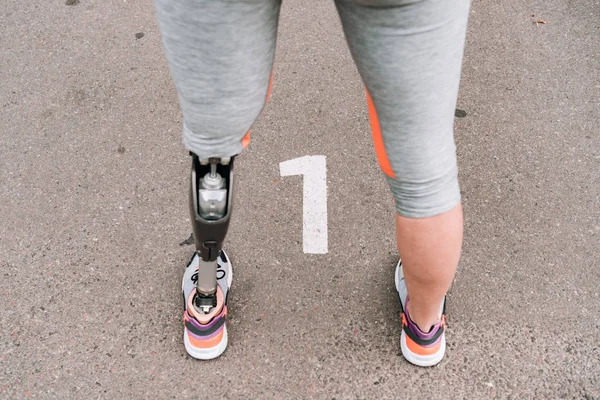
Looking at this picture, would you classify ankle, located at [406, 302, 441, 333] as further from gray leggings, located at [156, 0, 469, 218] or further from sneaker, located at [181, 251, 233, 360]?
sneaker, located at [181, 251, 233, 360]

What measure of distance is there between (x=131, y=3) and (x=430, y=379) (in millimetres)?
2927

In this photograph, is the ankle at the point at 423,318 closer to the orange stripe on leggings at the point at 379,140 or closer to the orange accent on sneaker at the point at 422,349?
the orange accent on sneaker at the point at 422,349

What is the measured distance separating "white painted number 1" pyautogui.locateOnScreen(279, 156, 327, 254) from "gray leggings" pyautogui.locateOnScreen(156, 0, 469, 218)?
0.98 meters

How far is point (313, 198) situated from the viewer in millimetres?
2639

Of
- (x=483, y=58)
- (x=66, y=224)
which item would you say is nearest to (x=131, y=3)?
(x=66, y=224)

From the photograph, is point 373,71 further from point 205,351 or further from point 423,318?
point 205,351

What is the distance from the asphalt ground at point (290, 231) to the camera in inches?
80.7

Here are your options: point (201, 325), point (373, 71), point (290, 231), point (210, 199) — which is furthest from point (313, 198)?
point (373, 71)

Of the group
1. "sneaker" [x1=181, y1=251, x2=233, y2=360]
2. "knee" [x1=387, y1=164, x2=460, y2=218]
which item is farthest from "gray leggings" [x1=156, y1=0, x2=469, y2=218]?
"sneaker" [x1=181, y1=251, x2=233, y2=360]

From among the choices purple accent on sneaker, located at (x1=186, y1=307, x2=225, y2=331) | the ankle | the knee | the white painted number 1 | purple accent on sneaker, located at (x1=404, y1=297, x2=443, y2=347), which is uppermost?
the knee

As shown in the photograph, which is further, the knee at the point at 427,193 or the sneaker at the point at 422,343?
the sneaker at the point at 422,343

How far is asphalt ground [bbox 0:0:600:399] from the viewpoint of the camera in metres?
2.05

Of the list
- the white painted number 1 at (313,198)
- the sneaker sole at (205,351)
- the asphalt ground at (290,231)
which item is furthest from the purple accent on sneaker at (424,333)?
the sneaker sole at (205,351)

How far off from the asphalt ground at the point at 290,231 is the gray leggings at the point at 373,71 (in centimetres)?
84
